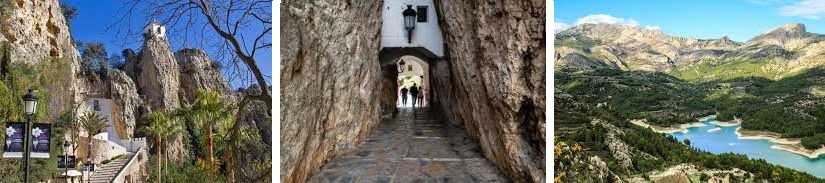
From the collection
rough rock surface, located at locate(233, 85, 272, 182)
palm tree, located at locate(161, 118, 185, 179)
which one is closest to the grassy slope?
rough rock surface, located at locate(233, 85, 272, 182)

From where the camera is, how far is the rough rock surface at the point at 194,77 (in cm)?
571

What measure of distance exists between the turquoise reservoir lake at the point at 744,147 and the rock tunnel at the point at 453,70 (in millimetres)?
1825

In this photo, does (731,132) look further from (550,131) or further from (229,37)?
(229,37)

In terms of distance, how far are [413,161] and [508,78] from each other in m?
1.69

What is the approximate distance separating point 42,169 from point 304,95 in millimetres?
5124

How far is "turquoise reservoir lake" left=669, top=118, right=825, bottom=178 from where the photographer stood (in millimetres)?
4389

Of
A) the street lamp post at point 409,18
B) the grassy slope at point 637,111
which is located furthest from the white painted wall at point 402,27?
the grassy slope at point 637,111

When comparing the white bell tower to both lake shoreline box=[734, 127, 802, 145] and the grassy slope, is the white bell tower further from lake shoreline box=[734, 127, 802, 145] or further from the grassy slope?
lake shoreline box=[734, 127, 802, 145]

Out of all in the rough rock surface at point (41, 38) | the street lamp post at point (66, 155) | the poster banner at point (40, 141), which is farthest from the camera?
the street lamp post at point (66, 155)

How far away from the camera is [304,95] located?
406 cm

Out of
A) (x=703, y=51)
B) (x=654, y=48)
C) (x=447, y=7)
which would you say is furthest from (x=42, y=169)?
(x=703, y=51)

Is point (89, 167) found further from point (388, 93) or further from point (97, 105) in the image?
point (388, 93)

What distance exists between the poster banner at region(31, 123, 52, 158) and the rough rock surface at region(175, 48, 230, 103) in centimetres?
163

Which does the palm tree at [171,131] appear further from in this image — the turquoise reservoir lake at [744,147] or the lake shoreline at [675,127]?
the turquoise reservoir lake at [744,147]
